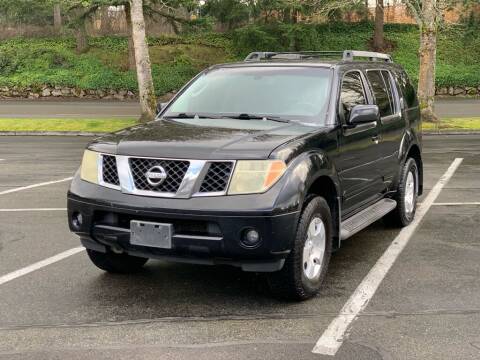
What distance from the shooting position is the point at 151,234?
440 cm

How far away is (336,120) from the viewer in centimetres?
535

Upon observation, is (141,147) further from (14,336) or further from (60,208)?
(60,208)

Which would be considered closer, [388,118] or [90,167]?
[90,167]

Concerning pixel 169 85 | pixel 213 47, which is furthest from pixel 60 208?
pixel 213 47

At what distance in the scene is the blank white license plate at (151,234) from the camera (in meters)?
4.34

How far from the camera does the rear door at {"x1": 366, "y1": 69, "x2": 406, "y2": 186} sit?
21.0 ft

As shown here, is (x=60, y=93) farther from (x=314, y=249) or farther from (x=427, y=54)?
(x=314, y=249)

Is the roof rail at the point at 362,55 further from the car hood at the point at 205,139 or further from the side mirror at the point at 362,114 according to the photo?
the car hood at the point at 205,139

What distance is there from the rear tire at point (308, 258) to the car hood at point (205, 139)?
59cm

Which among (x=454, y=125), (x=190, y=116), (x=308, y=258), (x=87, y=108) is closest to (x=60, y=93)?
(x=87, y=108)

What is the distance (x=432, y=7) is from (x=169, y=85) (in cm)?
1876

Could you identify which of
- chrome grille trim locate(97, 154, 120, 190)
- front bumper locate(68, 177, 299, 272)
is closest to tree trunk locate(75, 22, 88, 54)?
chrome grille trim locate(97, 154, 120, 190)

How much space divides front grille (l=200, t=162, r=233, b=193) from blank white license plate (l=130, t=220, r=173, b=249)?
0.37m

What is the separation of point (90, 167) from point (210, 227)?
1.19 m
